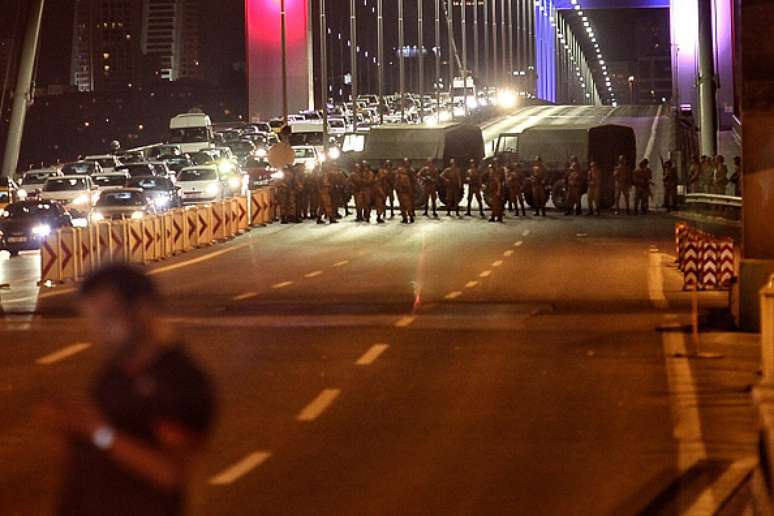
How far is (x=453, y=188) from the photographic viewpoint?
53219 mm

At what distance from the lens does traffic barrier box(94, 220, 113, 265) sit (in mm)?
33594

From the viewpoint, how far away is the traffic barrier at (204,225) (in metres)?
41.5

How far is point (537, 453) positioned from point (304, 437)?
78.1 inches

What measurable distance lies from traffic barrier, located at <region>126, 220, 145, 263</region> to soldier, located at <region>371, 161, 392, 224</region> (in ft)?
48.2

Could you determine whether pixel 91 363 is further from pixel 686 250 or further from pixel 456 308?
pixel 686 250

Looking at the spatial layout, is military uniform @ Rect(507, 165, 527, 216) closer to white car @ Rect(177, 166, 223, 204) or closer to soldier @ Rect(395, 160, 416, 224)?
soldier @ Rect(395, 160, 416, 224)

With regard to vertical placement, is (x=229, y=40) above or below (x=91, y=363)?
above

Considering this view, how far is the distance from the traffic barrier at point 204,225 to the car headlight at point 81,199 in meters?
11.0

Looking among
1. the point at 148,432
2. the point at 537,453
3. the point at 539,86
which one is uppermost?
the point at 539,86

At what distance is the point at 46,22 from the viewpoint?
4897 inches

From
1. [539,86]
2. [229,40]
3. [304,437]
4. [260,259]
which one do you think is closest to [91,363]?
[304,437]

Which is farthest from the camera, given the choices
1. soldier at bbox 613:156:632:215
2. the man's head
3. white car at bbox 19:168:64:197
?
white car at bbox 19:168:64:197

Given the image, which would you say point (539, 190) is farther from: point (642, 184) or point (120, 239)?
point (120, 239)

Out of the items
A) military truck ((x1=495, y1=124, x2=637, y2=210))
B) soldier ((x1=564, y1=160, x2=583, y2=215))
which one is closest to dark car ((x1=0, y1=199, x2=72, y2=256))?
soldier ((x1=564, y1=160, x2=583, y2=215))
